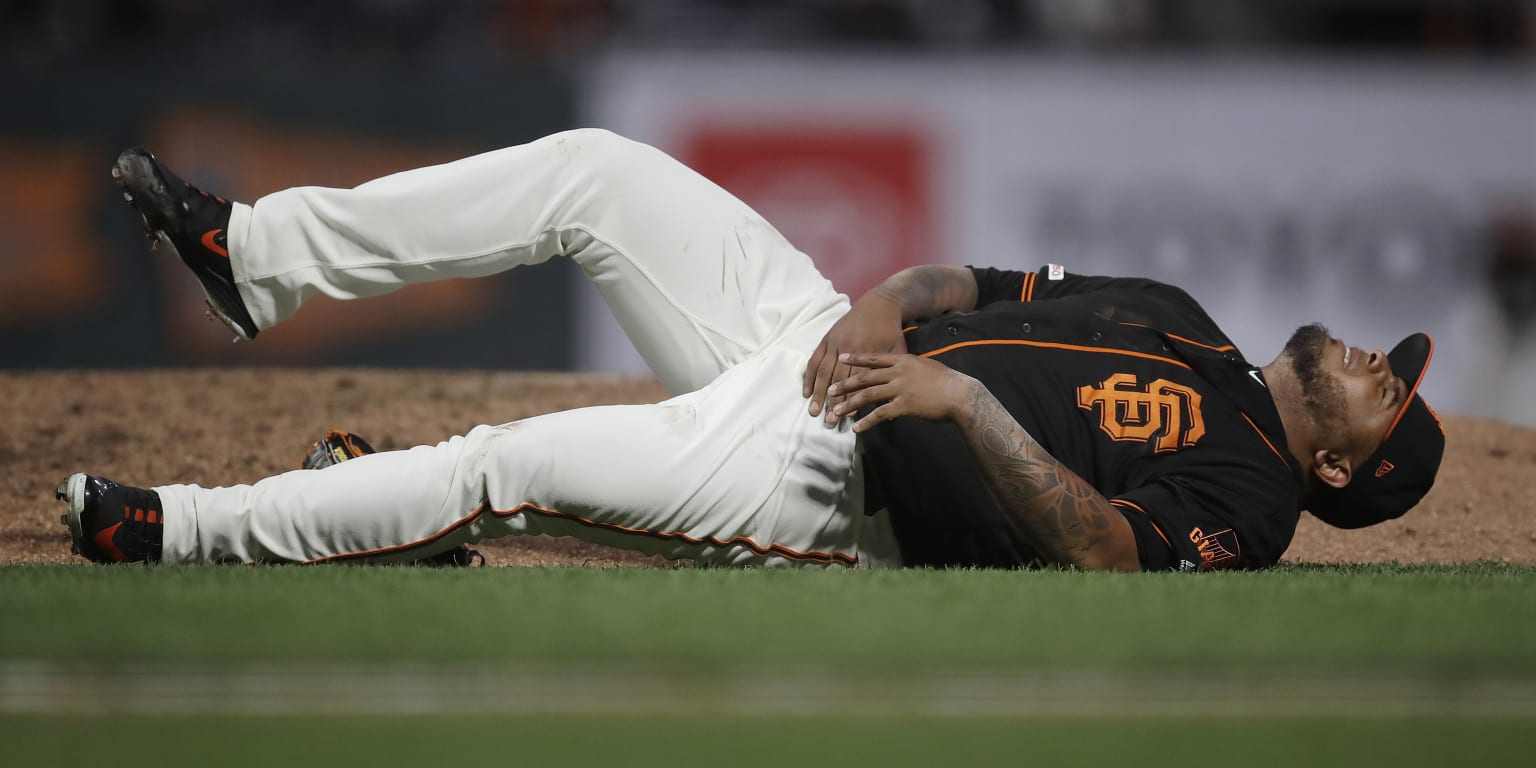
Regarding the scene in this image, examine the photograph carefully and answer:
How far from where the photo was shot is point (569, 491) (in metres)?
2.73

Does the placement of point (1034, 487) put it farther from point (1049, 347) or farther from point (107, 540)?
point (107, 540)

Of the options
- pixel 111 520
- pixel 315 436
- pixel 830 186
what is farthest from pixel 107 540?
pixel 830 186

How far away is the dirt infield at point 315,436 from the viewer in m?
3.62

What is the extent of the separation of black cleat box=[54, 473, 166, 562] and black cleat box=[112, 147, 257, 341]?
1.34 feet

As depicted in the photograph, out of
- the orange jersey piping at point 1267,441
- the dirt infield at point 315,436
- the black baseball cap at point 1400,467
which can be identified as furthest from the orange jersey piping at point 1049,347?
the dirt infield at point 315,436

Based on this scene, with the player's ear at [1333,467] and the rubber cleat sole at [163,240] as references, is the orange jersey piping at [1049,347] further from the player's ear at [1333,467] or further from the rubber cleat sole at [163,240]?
the rubber cleat sole at [163,240]

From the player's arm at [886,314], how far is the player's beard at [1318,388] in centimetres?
66

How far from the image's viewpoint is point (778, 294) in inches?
122

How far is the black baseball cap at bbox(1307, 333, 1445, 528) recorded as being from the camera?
3.08m

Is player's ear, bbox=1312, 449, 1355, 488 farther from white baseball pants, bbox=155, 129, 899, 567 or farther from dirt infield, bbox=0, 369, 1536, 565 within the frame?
white baseball pants, bbox=155, 129, 899, 567

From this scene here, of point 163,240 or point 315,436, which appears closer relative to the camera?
point 163,240

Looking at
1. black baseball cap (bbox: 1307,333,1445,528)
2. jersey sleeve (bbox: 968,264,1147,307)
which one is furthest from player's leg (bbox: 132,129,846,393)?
black baseball cap (bbox: 1307,333,1445,528)

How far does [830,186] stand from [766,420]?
5.31 metres

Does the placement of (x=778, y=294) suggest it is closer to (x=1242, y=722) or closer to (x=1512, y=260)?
(x=1242, y=722)
